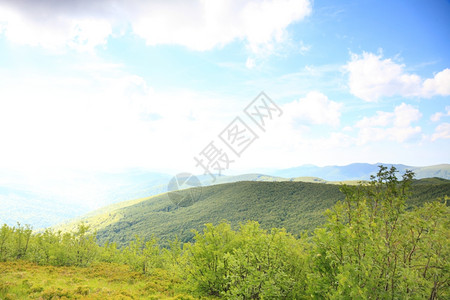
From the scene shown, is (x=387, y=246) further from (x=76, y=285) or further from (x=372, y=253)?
(x=76, y=285)

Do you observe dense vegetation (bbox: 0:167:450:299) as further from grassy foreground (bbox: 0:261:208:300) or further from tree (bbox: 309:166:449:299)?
grassy foreground (bbox: 0:261:208:300)

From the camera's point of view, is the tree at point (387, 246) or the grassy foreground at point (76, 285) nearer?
the tree at point (387, 246)

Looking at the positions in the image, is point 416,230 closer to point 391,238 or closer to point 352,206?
point 391,238

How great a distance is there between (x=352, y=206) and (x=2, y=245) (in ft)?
134

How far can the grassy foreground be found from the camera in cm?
1605

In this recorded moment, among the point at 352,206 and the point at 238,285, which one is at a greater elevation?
the point at 352,206

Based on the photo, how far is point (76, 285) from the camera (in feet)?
68.6

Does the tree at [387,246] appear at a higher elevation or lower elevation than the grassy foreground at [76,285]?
higher

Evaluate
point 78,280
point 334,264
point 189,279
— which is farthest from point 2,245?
point 334,264

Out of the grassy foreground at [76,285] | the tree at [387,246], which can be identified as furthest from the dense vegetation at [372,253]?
the grassy foreground at [76,285]

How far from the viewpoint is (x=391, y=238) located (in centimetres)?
926

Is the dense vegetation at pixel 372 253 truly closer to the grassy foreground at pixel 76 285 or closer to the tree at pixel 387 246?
the tree at pixel 387 246

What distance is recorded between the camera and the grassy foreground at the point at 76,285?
52.6 feet

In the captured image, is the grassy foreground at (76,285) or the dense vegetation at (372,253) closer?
the dense vegetation at (372,253)
